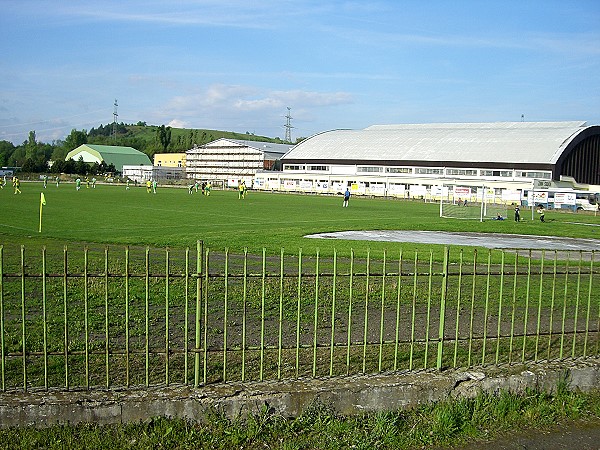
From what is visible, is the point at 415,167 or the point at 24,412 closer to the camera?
the point at 24,412

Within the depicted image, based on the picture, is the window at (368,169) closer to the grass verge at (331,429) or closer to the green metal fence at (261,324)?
the green metal fence at (261,324)

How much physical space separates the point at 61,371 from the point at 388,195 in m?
89.6

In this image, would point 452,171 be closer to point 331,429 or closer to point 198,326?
point 198,326

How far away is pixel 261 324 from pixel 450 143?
95668 millimetres

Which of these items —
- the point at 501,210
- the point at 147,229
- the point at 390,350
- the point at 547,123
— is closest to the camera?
the point at 390,350

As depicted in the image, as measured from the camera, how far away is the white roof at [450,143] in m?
89.1

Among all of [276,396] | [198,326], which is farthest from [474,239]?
[276,396]

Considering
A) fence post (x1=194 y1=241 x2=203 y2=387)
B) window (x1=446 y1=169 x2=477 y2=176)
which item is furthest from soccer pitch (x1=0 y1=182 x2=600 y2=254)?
window (x1=446 y1=169 x2=477 y2=176)

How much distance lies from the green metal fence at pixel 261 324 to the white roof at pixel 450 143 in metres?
77.3

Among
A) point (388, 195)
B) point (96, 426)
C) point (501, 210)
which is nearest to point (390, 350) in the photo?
point (96, 426)

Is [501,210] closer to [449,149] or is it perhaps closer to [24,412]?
[449,149]

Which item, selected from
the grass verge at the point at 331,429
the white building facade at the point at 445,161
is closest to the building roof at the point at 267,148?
the white building facade at the point at 445,161

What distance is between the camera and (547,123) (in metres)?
104

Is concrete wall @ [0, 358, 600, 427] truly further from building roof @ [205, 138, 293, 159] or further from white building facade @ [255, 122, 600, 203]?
building roof @ [205, 138, 293, 159]
